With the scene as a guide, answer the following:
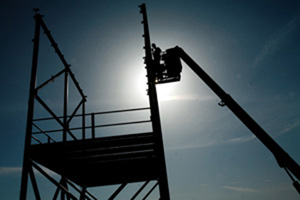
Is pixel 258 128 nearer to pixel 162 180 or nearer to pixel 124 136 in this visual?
pixel 162 180

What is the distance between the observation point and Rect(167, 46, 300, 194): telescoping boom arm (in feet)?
24.4

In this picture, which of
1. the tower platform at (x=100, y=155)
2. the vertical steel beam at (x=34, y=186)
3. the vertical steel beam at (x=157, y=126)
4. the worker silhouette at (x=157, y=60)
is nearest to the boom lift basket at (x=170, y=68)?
the worker silhouette at (x=157, y=60)

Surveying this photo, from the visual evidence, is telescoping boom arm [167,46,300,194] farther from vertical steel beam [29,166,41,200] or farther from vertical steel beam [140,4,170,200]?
vertical steel beam [29,166,41,200]

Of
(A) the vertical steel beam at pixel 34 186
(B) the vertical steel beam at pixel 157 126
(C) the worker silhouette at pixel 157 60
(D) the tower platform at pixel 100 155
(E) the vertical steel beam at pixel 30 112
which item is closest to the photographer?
(B) the vertical steel beam at pixel 157 126

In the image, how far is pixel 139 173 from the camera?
7965mm

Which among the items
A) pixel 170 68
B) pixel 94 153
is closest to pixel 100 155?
pixel 94 153

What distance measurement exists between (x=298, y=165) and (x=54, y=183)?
8.39 metres

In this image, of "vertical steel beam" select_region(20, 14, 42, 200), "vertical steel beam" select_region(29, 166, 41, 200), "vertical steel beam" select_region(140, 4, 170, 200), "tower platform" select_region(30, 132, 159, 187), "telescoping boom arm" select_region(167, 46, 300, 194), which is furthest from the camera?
"telescoping boom arm" select_region(167, 46, 300, 194)

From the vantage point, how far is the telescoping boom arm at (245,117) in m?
7.45

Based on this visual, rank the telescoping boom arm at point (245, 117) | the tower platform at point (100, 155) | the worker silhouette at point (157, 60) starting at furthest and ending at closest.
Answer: the worker silhouette at point (157, 60) < the telescoping boom arm at point (245, 117) < the tower platform at point (100, 155)

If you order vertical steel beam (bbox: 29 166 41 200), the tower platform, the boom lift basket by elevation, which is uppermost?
the boom lift basket

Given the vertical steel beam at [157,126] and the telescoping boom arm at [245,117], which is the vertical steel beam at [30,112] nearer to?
the vertical steel beam at [157,126]

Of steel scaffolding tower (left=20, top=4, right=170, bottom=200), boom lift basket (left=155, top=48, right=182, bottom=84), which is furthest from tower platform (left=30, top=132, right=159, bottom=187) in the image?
boom lift basket (left=155, top=48, right=182, bottom=84)

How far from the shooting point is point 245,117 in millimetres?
8375
